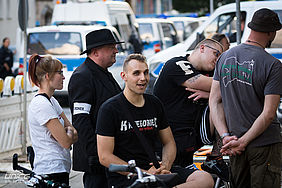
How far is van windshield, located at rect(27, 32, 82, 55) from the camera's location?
16594 mm

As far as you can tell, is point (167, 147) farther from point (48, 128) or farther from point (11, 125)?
point (11, 125)

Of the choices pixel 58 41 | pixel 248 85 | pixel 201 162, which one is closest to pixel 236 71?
pixel 248 85

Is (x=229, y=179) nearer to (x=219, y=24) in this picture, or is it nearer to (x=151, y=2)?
(x=219, y=24)

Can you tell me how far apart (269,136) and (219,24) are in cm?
957

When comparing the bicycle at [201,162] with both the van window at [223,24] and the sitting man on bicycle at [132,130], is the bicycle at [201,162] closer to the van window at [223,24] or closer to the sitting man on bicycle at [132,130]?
the sitting man on bicycle at [132,130]

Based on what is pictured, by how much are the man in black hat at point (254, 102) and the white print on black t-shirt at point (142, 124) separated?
63cm

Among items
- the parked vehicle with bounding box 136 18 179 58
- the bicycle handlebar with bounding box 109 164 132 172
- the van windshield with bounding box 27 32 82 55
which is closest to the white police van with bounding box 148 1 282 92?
the van windshield with bounding box 27 32 82 55

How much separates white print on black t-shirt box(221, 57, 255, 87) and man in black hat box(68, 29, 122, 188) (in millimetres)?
995

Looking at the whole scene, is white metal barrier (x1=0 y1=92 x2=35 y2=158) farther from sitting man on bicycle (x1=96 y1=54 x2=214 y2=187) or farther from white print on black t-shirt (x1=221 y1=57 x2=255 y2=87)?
white print on black t-shirt (x1=221 y1=57 x2=255 y2=87)

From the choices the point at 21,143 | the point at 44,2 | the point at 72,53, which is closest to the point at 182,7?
the point at 44,2

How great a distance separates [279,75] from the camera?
4867mm

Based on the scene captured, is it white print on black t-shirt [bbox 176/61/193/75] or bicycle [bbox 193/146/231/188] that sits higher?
white print on black t-shirt [bbox 176/61/193/75]

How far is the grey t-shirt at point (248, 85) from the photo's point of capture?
488 centimetres

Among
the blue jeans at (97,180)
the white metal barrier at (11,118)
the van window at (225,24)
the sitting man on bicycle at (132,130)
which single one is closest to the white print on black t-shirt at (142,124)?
the sitting man on bicycle at (132,130)
